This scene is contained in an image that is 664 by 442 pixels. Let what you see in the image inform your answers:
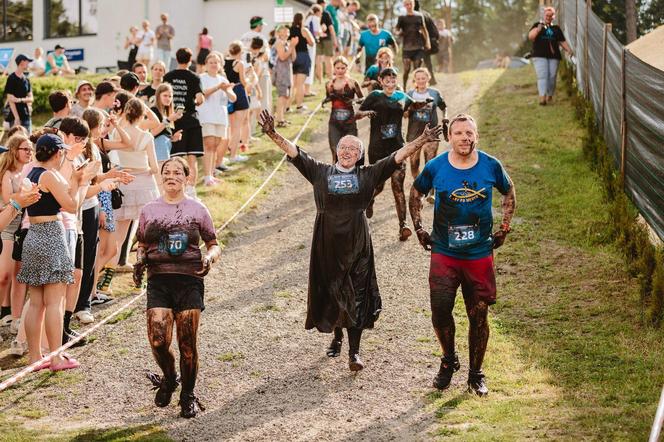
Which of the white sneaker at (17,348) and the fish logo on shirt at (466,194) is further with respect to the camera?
the white sneaker at (17,348)

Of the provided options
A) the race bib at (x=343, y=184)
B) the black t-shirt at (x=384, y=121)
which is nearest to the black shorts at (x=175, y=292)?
the race bib at (x=343, y=184)

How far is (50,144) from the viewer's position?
8.79m

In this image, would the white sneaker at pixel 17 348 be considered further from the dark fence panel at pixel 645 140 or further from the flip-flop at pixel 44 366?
the dark fence panel at pixel 645 140

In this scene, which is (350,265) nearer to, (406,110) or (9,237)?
(9,237)

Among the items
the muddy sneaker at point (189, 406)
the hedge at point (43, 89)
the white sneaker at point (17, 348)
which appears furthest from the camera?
the hedge at point (43, 89)

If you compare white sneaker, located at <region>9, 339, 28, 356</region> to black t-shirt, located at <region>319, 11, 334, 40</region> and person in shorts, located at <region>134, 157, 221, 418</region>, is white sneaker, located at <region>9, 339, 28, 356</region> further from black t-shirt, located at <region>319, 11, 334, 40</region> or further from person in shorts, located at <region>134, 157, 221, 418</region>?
black t-shirt, located at <region>319, 11, 334, 40</region>

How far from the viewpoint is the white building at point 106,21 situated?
33.7 meters

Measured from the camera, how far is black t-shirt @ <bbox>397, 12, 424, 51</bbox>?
2105 centimetres

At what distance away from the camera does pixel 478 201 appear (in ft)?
26.2

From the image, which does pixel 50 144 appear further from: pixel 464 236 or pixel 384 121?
pixel 384 121

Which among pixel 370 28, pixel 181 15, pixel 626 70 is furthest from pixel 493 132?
pixel 181 15

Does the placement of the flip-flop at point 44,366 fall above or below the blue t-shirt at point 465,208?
below

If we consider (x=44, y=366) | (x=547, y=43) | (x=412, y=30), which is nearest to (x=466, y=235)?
(x=44, y=366)

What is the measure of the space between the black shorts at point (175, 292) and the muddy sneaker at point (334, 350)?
5.61 feet
